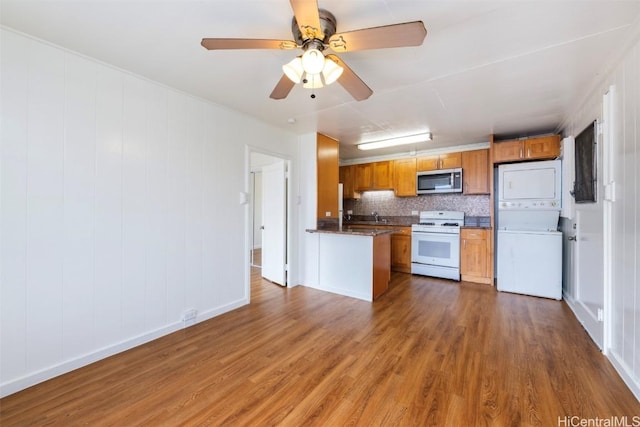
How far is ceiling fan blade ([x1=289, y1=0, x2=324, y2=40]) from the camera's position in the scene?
1229 millimetres

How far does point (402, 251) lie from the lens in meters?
5.00

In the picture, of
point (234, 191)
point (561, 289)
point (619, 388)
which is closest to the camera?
point (619, 388)

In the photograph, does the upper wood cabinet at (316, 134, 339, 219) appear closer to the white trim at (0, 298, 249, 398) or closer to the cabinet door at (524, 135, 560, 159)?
the white trim at (0, 298, 249, 398)

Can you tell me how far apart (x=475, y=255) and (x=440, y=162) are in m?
1.81

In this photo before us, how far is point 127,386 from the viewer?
71.5 inches

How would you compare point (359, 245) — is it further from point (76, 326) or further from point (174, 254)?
point (76, 326)

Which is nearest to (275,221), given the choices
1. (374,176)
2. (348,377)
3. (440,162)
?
(374,176)

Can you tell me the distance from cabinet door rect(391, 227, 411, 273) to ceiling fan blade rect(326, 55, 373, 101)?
10.9 ft

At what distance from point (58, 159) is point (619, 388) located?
4330mm

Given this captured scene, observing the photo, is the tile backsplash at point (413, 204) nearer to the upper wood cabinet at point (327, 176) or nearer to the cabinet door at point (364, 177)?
the cabinet door at point (364, 177)

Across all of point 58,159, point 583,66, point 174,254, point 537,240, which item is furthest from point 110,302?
point 537,240

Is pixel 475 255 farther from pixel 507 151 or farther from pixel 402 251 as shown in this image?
pixel 507 151

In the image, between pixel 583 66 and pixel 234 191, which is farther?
pixel 234 191

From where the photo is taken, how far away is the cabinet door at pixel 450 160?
4691 millimetres
